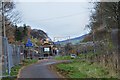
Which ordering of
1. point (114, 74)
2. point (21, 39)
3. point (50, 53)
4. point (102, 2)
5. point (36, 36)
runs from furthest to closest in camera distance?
point (36, 36) → point (50, 53) → point (21, 39) → point (102, 2) → point (114, 74)

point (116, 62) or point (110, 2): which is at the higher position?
point (110, 2)

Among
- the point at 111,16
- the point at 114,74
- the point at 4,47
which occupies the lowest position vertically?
the point at 114,74

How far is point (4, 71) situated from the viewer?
21672 millimetres

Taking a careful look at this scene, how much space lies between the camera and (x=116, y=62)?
2170 cm

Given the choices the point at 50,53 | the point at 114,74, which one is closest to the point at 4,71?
the point at 114,74

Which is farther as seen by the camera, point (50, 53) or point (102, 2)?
point (50, 53)

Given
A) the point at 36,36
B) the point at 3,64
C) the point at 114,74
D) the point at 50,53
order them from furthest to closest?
1. the point at 36,36
2. the point at 50,53
3. the point at 3,64
4. the point at 114,74

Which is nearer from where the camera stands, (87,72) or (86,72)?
(87,72)

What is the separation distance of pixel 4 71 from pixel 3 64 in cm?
88

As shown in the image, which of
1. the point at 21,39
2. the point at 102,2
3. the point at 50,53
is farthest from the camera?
the point at 50,53

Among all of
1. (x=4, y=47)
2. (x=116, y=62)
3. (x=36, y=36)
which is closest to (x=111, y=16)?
(x=116, y=62)

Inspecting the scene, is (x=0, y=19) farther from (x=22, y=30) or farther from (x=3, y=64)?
(x=22, y=30)

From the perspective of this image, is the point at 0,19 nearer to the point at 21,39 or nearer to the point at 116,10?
the point at 116,10

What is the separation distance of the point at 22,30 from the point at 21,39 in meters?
2.11
